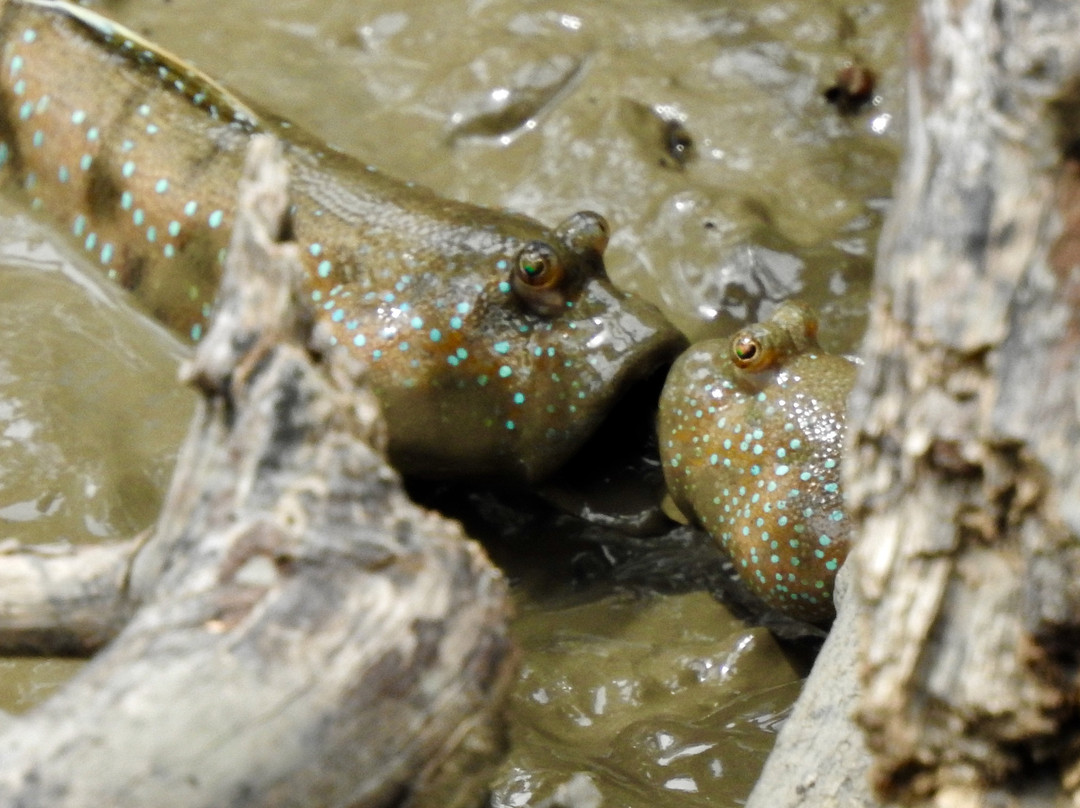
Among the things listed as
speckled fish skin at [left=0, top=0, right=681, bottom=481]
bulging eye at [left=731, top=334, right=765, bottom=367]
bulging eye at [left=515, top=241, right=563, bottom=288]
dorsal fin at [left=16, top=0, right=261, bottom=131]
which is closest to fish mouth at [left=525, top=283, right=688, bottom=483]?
speckled fish skin at [left=0, top=0, right=681, bottom=481]

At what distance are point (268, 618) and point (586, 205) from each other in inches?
87.7

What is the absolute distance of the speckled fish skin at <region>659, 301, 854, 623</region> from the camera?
2332 millimetres

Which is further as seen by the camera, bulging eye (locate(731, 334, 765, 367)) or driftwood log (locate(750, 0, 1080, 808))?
bulging eye (locate(731, 334, 765, 367))

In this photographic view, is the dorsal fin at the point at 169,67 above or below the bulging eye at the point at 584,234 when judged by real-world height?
above

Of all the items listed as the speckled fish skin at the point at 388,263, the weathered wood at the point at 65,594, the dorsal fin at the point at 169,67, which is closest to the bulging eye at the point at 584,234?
the speckled fish skin at the point at 388,263

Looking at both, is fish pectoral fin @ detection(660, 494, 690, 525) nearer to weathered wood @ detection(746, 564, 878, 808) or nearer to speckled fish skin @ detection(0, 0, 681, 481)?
speckled fish skin @ detection(0, 0, 681, 481)

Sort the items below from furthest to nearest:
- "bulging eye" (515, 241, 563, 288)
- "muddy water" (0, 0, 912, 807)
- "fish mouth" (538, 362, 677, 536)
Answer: "fish mouth" (538, 362, 677, 536), "bulging eye" (515, 241, 563, 288), "muddy water" (0, 0, 912, 807)

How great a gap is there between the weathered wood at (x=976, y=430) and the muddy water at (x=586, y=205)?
30.3 inches

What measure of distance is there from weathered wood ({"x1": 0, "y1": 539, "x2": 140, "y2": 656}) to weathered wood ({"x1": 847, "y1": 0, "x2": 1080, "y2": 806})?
903 mm

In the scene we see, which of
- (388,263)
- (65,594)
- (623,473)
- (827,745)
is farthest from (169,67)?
(827,745)

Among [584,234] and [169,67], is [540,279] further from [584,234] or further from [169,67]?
[169,67]

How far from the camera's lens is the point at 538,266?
8.64 feet

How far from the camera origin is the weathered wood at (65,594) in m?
1.54

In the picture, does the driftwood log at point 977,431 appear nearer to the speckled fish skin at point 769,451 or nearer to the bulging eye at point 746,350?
the speckled fish skin at point 769,451
